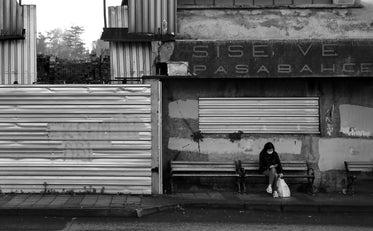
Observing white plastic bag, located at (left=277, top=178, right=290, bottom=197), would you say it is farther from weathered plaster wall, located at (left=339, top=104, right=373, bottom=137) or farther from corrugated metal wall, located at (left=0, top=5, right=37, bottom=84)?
corrugated metal wall, located at (left=0, top=5, right=37, bottom=84)

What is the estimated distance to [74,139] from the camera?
11195 millimetres

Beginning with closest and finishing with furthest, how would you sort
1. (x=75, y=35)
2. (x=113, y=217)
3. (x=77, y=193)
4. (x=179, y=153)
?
(x=113, y=217)
(x=77, y=193)
(x=179, y=153)
(x=75, y=35)

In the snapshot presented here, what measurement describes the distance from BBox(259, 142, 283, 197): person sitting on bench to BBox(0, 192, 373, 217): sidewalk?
12.4 inches

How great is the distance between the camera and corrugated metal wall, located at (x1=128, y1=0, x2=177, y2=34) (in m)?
11.7

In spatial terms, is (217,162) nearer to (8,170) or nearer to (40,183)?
(40,183)

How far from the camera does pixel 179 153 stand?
12.0 meters

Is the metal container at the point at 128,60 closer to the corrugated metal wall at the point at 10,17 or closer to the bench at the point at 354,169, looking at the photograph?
the corrugated metal wall at the point at 10,17

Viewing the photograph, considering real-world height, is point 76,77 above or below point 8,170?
above

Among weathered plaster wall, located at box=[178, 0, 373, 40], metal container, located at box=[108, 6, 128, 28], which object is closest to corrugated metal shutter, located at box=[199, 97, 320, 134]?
weathered plaster wall, located at box=[178, 0, 373, 40]

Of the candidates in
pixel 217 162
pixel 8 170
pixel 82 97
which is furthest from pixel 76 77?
pixel 217 162

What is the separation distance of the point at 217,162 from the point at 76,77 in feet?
15.4

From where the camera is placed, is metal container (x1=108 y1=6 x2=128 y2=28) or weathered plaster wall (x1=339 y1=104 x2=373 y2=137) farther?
weathered plaster wall (x1=339 y1=104 x2=373 y2=137)

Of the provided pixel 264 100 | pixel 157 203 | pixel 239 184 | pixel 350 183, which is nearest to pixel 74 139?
pixel 157 203

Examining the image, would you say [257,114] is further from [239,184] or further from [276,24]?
[276,24]
